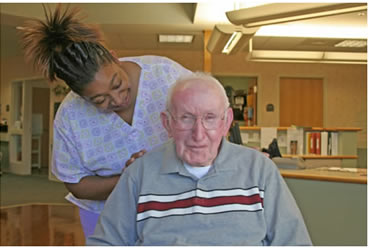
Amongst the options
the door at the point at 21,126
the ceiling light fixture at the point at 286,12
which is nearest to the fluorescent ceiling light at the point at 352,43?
the ceiling light fixture at the point at 286,12

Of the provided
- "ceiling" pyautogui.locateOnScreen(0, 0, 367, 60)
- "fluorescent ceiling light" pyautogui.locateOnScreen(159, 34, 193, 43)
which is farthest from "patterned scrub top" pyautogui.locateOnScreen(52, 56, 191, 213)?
"fluorescent ceiling light" pyautogui.locateOnScreen(159, 34, 193, 43)

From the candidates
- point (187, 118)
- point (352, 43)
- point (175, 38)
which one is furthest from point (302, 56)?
point (187, 118)

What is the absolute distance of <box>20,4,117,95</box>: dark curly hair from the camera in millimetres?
1654

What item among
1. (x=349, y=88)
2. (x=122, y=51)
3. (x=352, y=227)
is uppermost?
(x=122, y=51)

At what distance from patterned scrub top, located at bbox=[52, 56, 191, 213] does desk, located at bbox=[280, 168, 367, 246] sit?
1.78 meters

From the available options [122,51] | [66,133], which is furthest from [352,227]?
[122,51]

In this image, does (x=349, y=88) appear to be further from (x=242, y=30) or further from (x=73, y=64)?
(x=73, y=64)

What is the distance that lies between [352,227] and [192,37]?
5.59 meters

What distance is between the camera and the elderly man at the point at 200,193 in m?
1.50

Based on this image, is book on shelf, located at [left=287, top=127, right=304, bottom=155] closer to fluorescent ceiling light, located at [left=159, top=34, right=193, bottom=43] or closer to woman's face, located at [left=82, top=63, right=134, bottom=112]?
fluorescent ceiling light, located at [left=159, top=34, right=193, bottom=43]

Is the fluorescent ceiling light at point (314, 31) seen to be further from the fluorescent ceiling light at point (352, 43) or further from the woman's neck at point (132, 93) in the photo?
the woman's neck at point (132, 93)

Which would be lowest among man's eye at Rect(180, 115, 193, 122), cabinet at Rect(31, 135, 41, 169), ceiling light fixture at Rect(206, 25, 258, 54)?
cabinet at Rect(31, 135, 41, 169)

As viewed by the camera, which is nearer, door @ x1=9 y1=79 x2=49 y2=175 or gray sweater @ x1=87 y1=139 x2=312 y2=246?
gray sweater @ x1=87 y1=139 x2=312 y2=246

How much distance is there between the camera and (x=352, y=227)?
3162mm
